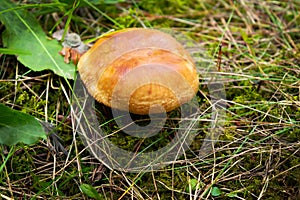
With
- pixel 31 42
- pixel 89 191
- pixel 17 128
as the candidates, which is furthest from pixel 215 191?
pixel 31 42

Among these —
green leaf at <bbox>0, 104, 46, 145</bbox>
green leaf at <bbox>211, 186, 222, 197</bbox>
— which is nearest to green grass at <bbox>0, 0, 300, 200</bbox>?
green leaf at <bbox>211, 186, 222, 197</bbox>

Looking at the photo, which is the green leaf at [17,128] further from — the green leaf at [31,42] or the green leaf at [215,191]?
the green leaf at [215,191]

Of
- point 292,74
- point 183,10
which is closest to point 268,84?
point 292,74

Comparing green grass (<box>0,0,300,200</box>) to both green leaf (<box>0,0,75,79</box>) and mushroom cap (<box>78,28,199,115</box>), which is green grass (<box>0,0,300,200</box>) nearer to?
green leaf (<box>0,0,75,79</box>)

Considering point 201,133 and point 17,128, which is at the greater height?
point 17,128

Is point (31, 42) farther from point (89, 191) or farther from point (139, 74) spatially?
point (89, 191)

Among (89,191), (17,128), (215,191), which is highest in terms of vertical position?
(17,128)
